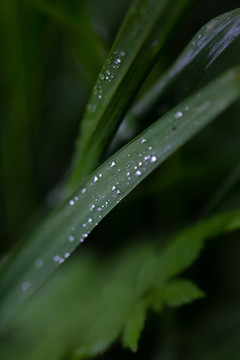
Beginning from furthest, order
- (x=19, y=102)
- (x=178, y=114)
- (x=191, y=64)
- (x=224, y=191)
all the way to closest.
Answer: (x=19, y=102) → (x=224, y=191) → (x=191, y=64) → (x=178, y=114)

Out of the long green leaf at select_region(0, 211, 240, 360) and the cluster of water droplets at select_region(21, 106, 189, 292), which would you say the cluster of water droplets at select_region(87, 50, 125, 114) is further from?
the long green leaf at select_region(0, 211, 240, 360)

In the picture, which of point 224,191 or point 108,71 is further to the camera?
point 224,191

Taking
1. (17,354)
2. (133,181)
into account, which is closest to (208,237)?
(133,181)

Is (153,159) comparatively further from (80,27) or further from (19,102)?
(19,102)

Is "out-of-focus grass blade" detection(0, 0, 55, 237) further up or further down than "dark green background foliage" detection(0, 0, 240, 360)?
further up

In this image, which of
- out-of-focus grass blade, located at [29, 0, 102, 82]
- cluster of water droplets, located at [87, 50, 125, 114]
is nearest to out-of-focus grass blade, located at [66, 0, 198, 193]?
cluster of water droplets, located at [87, 50, 125, 114]

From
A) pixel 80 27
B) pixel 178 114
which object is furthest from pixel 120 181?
pixel 80 27

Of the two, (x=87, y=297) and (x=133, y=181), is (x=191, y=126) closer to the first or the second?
(x=133, y=181)

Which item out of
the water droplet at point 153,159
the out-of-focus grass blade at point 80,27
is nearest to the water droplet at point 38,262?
the water droplet at point 153,159
